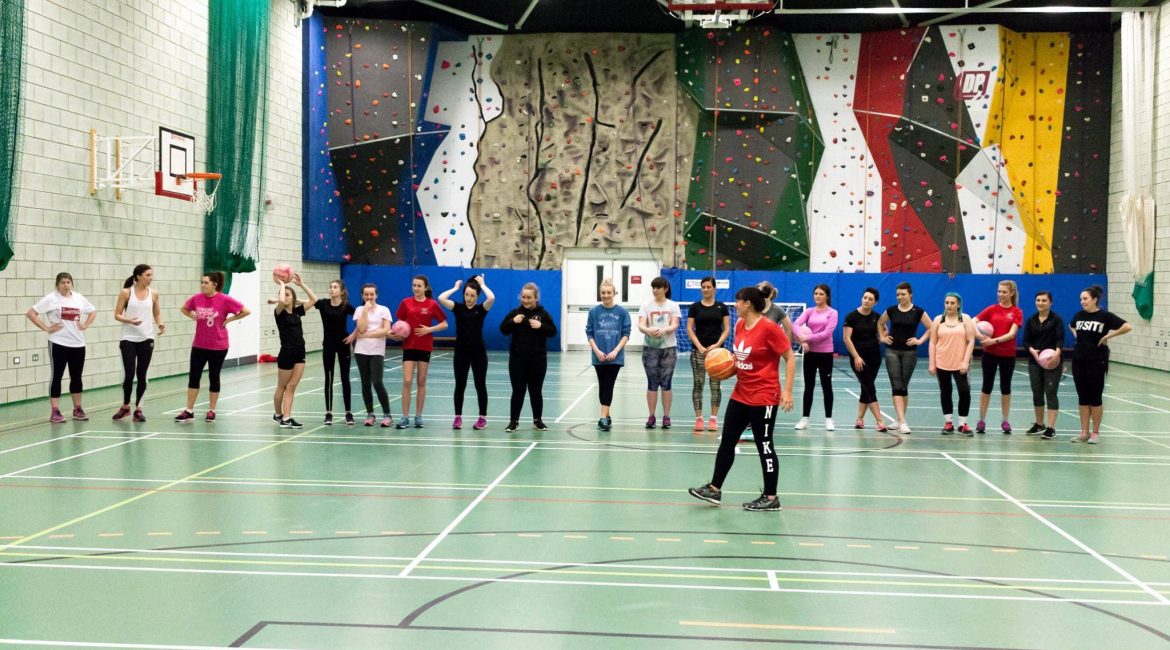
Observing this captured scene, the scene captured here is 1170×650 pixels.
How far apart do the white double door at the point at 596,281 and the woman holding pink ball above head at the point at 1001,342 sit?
1482 centimetres

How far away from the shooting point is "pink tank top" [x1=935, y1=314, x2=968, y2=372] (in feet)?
38.3

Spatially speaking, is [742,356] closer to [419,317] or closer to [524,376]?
[524,376]

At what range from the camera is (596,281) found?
88.0 feet

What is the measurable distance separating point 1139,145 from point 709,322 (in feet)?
51.6

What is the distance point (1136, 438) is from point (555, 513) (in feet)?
27.1

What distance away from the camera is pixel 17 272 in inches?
522

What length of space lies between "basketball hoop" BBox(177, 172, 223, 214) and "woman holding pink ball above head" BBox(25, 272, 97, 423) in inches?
181

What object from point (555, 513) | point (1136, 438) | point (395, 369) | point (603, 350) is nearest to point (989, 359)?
point (1136, 438)

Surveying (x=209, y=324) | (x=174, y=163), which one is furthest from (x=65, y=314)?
(x=174, y=163)

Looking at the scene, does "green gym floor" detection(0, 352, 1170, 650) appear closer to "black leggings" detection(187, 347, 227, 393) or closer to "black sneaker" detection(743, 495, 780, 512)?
"black sneaker" detection(743, 495, 780, 512)

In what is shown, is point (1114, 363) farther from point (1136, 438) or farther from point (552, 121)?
point (552, 121)

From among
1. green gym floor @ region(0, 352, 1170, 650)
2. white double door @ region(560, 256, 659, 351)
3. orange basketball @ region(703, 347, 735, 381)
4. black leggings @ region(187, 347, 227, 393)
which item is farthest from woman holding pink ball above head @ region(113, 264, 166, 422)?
white double door @ region(560, 256, 659, 351)

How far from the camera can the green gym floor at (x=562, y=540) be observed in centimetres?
497

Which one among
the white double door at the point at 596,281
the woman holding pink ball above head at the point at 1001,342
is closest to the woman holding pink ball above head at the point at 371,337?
the woman holding pink ball above head at the point at 1001,342
